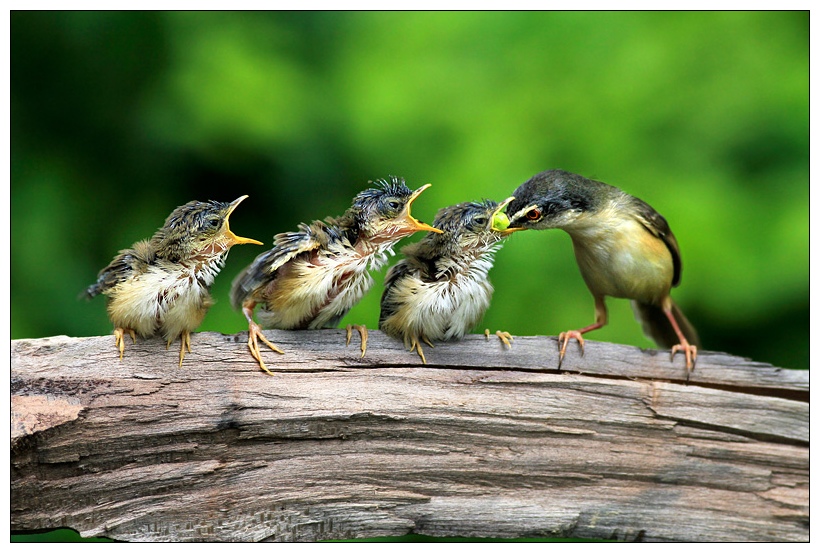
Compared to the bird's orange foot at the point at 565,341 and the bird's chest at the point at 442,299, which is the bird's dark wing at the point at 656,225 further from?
the bird's chest at the point at 442,299

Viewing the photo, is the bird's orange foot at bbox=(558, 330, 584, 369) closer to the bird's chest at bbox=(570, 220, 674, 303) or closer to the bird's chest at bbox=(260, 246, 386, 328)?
the bird's chest at bbox=(570, 220, 674, 303)

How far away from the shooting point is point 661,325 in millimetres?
3057

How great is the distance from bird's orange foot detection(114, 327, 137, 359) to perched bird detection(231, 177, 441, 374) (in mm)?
305

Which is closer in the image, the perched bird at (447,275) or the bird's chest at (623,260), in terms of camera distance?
the perched bird at (447,275)

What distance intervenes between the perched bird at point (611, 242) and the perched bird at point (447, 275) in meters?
0.19

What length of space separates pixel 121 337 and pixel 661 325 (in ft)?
6.14

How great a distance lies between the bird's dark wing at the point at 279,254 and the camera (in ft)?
7.45

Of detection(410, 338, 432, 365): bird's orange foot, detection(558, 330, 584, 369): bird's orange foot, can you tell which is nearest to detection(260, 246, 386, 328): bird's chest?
detection(410, 338, 432, 365): bird's orange foot

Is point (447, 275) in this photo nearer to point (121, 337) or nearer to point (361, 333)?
point (361, 333)

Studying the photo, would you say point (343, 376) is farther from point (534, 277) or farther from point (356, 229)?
point (534, 277)

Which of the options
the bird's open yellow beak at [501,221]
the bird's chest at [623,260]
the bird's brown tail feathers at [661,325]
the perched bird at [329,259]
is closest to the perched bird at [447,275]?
the bird's open yellow beak at [501,221]

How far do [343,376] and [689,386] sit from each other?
1185mm

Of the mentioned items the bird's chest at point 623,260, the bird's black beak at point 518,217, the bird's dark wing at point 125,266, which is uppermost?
the bird's black beak at point 518,217

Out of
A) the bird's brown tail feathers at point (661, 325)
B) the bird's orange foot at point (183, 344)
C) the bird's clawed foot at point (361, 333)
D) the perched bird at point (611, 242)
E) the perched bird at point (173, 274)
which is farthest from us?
the bird's brown tail feathers at point (661, 325)
